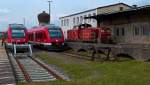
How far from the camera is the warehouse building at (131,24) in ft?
135

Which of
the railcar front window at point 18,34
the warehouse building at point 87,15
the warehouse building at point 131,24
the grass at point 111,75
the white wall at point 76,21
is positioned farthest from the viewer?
the white wall at point 76,21

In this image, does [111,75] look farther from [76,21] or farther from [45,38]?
[76,21]

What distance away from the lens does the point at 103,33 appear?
47.9 metres

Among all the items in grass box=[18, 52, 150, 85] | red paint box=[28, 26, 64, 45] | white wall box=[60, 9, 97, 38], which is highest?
white wall box=[60, 9, 97, 38]

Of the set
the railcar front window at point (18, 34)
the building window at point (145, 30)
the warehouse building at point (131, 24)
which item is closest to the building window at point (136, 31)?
the warehouse building at point (131, 24)

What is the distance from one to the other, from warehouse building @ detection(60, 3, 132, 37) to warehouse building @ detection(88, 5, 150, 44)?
10.8m

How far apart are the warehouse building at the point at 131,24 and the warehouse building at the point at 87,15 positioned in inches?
424

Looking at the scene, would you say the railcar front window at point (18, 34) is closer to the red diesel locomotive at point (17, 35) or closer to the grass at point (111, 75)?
the red diesel locomotive at point (17, 35)

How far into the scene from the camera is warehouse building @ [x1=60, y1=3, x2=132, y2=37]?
6278 centimetres

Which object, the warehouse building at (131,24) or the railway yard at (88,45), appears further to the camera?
the warehouse building at (131,24)

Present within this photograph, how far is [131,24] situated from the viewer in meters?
44.6

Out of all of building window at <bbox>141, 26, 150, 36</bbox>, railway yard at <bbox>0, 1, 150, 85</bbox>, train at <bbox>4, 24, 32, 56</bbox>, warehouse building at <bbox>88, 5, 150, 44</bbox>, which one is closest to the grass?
railway yard at <bbox>0, 1, 150, 85</bbox>

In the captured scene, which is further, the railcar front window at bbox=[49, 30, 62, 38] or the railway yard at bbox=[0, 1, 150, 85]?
the railcar front window at bbox=[49, 30, 62, 38]

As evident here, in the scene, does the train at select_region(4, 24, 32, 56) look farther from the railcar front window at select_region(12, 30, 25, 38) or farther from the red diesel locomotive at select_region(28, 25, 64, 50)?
the red diesel locomotive at select_region(28, 25, 64, 50)
